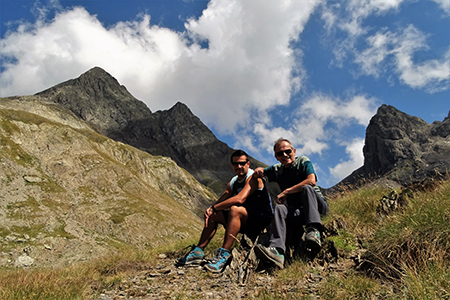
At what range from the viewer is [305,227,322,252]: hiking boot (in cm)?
529

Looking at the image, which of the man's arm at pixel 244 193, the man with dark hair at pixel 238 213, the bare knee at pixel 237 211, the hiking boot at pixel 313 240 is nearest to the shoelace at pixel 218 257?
the man with dark hair at pixel 238 213

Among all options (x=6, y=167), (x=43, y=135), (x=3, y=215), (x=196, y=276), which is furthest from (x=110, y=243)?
(x=196, y=276)

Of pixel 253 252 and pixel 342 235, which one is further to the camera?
pixel 342 235

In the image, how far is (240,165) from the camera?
266 inches

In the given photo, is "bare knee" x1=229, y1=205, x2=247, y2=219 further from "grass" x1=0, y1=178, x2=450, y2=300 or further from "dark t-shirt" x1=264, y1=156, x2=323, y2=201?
"grass" x1=0, y1=178, x2=450, y2=300

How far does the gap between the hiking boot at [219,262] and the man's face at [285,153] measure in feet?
8.68

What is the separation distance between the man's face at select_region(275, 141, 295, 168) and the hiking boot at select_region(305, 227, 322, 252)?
174 centimetres

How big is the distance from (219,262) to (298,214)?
2178mm

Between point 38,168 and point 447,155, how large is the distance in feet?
798

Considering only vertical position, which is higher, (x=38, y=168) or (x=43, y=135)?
(x=43, y=135)

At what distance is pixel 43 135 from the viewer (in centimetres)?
9619

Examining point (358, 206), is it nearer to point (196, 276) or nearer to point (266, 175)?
point (266, 175)

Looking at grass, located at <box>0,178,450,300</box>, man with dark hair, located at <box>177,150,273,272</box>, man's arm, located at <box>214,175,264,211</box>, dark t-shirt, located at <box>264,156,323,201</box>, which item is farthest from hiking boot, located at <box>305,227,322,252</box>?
man's arm, located at <box>214,175,264,211</box>

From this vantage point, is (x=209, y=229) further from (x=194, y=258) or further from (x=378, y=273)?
(x=378, y=273)
